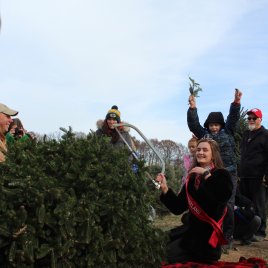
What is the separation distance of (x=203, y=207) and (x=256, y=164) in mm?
3394

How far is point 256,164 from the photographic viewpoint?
298 inches

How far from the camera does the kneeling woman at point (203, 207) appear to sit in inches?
167

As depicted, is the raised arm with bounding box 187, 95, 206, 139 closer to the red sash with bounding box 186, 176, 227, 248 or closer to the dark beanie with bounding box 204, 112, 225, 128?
the dark beanie with bounding box 204, 112, 225, 128

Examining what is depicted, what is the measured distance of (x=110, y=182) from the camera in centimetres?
342

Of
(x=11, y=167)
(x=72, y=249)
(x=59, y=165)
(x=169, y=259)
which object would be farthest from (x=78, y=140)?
(x=169, y=259)

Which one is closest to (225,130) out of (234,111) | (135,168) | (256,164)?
(234,111)

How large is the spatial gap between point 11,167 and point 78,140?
598 millimetres

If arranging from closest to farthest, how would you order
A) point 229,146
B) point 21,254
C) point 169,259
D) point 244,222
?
point 21,254, point 169,259, point 229,146, point 244,222

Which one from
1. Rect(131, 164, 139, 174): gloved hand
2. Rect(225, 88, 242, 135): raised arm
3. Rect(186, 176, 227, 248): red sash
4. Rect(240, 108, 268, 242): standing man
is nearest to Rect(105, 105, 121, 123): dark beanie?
Rect(225, 88, 242, 135): raised arm

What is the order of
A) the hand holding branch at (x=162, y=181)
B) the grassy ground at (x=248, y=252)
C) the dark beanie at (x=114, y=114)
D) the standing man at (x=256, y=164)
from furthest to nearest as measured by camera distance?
1. the standing man at (x=256, y=164)
2. the dark beanie at (x=114, y=114)
3. the grassy ground at (x=248, y=252)
4. the hand holding branch at (x=162, y=181)

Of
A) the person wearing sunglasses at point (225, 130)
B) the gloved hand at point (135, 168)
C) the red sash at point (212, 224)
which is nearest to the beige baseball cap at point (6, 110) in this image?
the gloved hand at point (135, 168)

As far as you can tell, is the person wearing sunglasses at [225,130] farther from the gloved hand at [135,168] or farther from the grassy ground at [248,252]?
the gloved hand at [135,168]

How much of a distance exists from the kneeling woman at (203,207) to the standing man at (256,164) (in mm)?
2985

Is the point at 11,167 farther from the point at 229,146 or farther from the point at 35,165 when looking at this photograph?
the point at 229,146
